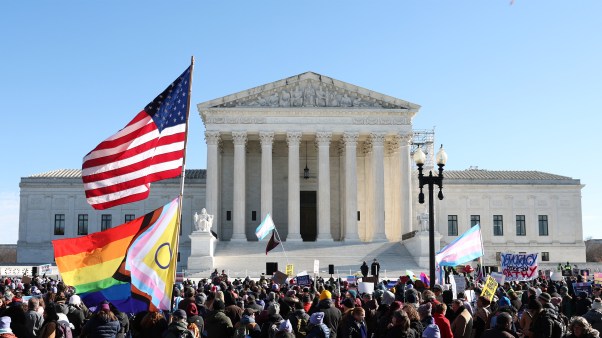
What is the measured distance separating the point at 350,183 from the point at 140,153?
1855 inches

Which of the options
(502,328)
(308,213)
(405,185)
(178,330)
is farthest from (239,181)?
(502,328)

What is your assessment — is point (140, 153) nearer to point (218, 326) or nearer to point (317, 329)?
point (218, 326)

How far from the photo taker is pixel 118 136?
1344 cm

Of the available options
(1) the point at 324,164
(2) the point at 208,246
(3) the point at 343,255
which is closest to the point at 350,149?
(1) the point at 324,164

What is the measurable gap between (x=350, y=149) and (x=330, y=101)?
4.37m

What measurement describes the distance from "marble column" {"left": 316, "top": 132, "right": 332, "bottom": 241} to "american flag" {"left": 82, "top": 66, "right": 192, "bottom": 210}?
152 feet

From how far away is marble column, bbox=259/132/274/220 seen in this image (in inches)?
2346

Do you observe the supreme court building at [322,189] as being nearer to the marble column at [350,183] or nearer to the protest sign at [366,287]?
the marble column at [350,183]

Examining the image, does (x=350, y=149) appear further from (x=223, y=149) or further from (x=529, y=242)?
(x=529, y=242)

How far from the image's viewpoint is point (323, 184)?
60.1 metres

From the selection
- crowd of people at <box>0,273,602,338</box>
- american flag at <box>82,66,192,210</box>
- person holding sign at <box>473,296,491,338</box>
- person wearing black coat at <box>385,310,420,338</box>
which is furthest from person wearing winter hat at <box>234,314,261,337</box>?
person holding sign at <box>473,296,491,338</box>

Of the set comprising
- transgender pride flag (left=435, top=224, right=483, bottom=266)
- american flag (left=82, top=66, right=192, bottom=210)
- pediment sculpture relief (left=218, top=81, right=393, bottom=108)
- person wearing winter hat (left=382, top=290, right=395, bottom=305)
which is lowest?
person wearing winter hat (left=382, top=290, right=395, bottom=305)

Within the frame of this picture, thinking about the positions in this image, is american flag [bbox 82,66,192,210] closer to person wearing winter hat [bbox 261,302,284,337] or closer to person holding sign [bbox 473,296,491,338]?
person wearing winter hat [bbox 261,302,284,337]

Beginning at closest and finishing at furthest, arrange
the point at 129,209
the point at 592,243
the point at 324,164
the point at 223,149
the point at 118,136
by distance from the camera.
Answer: the point at 118,136 < the point at 324,164 < the point at 223,149 < the point at 129,209 < the point at 592,243
